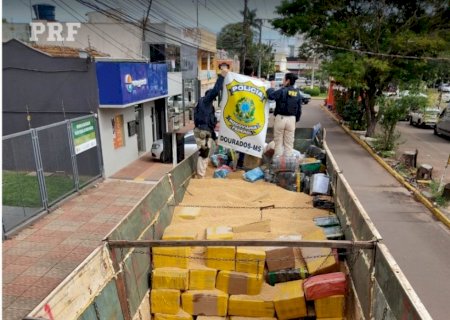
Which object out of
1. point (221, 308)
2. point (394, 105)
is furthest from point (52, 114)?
point (394, 105)

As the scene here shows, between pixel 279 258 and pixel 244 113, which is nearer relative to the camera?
pixel 279 258

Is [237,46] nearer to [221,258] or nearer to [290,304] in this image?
[221,258]

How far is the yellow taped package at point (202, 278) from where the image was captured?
4.82m

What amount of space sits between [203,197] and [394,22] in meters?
17.2

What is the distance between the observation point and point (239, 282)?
190 inches

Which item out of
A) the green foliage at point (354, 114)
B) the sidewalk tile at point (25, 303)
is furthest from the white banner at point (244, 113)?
the green foliage at point (354, 114)

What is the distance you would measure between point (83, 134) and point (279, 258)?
8.73 meters

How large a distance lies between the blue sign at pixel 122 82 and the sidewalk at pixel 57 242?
9.22ft

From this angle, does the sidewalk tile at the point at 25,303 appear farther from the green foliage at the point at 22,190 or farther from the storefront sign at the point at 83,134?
the storefront sign at the point at 83,134

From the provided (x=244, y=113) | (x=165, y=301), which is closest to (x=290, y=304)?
(x=165, y=301)

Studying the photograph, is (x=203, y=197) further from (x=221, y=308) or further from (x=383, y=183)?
(x=383, y=183)

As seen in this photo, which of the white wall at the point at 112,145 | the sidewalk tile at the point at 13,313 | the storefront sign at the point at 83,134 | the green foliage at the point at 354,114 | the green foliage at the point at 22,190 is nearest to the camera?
the sidewalk tile at the point at 13,313

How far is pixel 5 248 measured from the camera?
8039 mm

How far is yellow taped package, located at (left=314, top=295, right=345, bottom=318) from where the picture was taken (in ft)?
14.9
